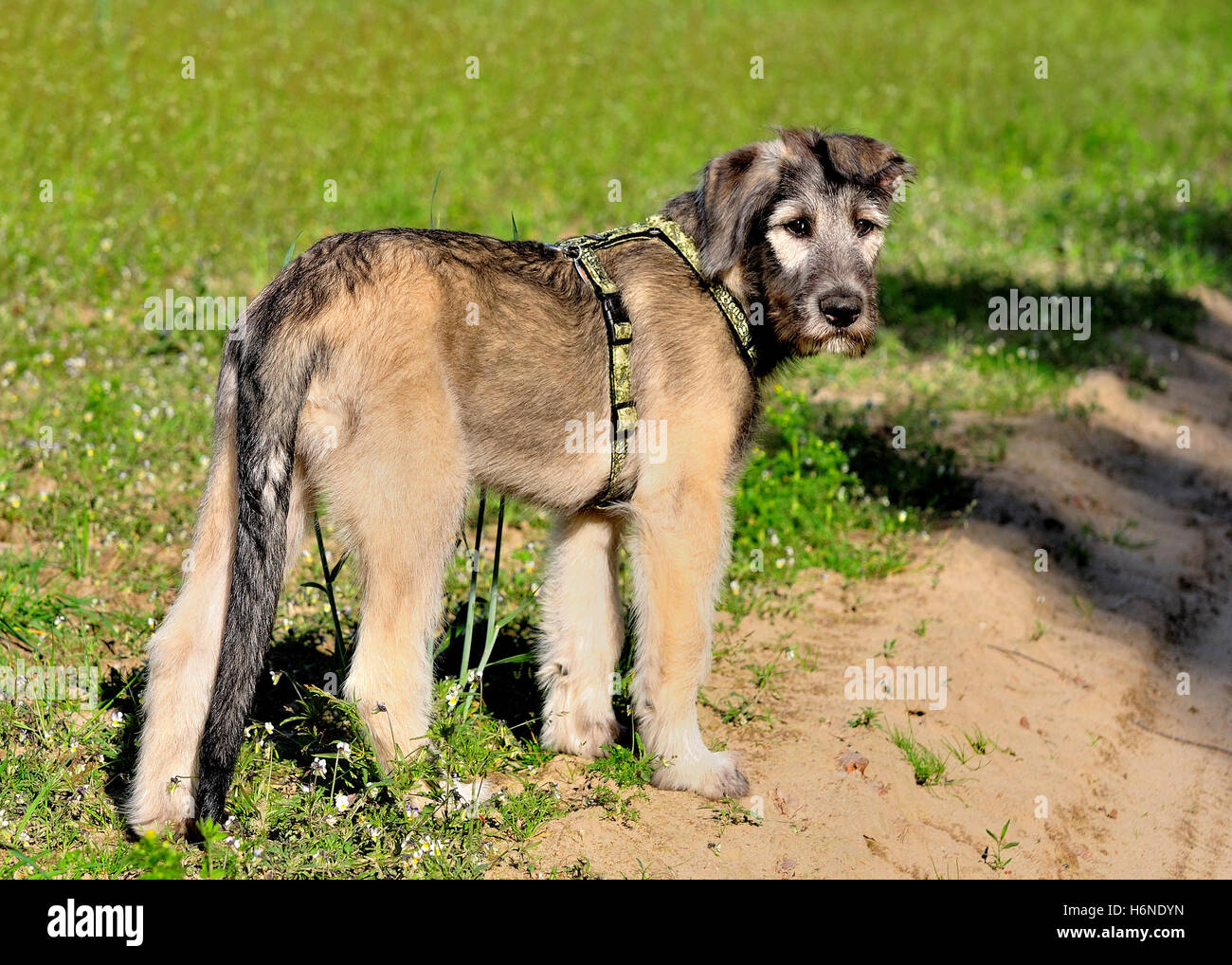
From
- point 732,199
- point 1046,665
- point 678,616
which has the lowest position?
point 1046,665

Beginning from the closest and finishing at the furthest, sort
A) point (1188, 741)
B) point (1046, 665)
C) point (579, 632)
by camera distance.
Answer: point (579, 632), point (1188, 741), point (1046, 665)

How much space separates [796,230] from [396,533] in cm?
192

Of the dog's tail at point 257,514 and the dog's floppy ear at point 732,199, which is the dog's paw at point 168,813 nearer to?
the dog's tail at point 257,514

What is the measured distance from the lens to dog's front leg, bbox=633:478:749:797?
4391mm

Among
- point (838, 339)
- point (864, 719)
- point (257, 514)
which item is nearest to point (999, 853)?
point (864, 719)

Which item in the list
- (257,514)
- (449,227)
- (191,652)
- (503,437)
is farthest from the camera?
(449,227)

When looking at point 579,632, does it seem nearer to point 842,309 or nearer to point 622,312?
point 622,312

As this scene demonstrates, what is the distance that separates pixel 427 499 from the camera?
3912 millimetres

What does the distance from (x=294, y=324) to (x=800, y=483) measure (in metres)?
3.53

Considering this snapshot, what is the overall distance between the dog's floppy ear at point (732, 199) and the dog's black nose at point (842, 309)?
41 centimetres

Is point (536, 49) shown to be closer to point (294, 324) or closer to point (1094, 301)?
point (1094, 301)

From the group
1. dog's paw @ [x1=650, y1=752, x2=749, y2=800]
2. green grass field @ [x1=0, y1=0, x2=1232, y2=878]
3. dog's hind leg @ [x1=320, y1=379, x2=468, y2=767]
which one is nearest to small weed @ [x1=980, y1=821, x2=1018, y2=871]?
dog's paw @ [x1=650, y1=752, x2=749, y2=800]

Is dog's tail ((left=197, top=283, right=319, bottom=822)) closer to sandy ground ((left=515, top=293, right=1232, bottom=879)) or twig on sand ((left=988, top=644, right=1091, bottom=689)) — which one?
sandy ground ((left=515, top=293, right=1232, bottom=879))

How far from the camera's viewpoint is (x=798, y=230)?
178 inches
